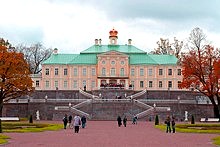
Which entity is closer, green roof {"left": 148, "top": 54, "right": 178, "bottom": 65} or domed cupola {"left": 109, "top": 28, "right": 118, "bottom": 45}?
green roof {"left": 148, "top": 54, "right": 178, "bottom": 65}

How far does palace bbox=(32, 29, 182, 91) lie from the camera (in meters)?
87.6

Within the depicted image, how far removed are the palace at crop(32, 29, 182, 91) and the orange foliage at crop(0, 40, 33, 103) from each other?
29.3 metres

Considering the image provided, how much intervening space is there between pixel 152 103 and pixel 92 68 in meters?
22.9

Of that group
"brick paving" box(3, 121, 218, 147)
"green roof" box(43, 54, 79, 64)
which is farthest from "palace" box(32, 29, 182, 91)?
"brick paving" box(3, 121, 218, 147)

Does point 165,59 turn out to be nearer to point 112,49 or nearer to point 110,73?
point 112,49

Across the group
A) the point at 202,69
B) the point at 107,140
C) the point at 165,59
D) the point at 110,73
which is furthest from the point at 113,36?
the point at 107,140

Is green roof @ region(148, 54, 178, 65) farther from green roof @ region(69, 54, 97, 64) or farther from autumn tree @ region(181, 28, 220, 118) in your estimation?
autumn tree @ region(181, 28, 220, 118)

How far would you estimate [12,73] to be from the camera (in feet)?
188

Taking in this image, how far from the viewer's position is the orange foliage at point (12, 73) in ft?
185

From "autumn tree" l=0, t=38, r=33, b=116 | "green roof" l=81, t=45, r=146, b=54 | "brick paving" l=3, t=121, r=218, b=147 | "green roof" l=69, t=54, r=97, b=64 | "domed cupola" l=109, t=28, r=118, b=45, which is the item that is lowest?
"brick paving" l=3, t=121, r=218, b=147

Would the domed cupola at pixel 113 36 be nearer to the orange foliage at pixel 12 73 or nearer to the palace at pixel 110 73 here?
the palace at pixel 110 73

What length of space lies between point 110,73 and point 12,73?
32624 millimetres

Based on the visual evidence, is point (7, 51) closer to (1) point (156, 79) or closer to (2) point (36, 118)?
(2) point (36, 118)

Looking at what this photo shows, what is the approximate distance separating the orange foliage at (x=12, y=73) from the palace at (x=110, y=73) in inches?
1152
